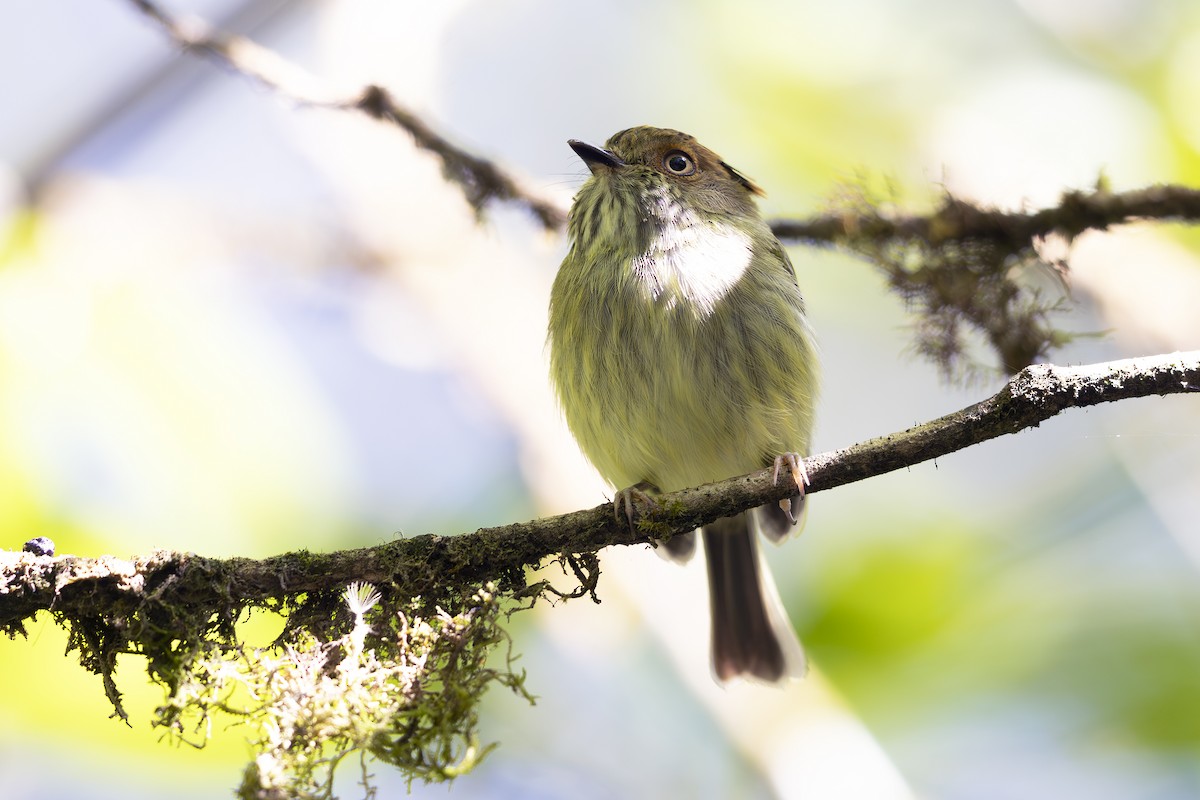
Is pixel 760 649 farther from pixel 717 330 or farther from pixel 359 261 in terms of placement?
pixel 359 261

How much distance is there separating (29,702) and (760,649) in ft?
8.70

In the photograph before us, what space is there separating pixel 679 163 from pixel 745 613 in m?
1.72

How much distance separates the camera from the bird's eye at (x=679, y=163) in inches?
148

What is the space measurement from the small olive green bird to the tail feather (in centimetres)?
33

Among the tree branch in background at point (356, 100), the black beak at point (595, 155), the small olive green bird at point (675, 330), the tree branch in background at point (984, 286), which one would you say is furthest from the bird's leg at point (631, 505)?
the tree branch in background at point (356, 100)

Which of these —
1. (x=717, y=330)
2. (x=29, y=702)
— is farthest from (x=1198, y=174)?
(x=29, y=702)

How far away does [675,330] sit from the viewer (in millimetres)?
3133

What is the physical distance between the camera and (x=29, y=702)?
12.0 feet

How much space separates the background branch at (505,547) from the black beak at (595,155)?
162 cm

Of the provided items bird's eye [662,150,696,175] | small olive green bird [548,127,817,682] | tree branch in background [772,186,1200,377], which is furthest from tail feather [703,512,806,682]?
bird's eye [662,150,696,175]

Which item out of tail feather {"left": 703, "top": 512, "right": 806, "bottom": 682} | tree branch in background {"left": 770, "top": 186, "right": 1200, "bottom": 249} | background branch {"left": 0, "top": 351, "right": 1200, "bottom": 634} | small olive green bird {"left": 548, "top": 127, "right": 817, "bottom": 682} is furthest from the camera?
tail feather {"left": 703, "top": 512, "right": 806, "bottom": 682}

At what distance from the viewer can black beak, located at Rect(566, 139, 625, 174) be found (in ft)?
12.1

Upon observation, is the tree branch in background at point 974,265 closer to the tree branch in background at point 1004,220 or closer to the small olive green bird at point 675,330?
the tree branch in background at point 1004,220

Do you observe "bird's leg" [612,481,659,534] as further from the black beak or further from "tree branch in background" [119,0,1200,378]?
the black beak
